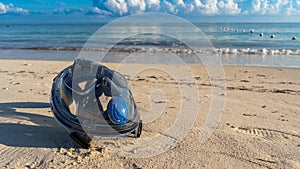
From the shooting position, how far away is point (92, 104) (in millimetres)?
3379

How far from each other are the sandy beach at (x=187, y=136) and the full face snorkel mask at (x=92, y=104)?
363 millimetres

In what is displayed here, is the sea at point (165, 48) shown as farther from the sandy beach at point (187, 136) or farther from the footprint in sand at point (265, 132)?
the footprint in sand at point (265, 132)

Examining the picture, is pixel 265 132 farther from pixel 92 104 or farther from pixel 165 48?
pixel 165 48

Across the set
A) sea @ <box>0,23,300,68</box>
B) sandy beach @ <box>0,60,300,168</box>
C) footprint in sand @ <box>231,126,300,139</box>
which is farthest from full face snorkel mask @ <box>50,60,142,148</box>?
sea @ <box>0,23,300,68</box>

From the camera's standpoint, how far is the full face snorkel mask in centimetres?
310

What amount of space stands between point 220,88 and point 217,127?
296 cm

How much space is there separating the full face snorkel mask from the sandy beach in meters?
0.36

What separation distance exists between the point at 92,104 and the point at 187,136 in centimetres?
138

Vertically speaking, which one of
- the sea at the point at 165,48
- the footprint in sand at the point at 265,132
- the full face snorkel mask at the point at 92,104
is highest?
the full face snorkel mask at the point at 92,104

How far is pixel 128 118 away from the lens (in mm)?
3232

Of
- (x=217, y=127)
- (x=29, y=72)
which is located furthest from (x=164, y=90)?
(x=29, y=72)

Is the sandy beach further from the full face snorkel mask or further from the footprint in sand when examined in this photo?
the full face snorkel mask

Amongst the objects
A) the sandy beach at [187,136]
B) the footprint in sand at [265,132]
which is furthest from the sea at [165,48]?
the footprint in sand at [265,132]

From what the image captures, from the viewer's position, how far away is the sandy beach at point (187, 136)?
3.26m
